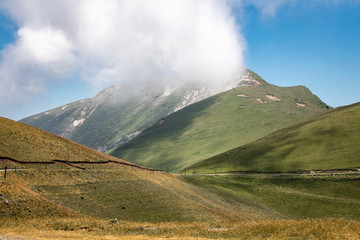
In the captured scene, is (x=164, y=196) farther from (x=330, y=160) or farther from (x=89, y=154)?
(x=330, y=160)

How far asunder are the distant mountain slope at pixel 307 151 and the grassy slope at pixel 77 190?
81.6 m

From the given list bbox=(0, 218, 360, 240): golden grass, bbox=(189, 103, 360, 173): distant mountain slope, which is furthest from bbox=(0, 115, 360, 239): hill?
bbox=(189, 103, 360, 173): distant mountain slope

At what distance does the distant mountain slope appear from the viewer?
5822 inches

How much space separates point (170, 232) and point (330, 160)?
129777 mm

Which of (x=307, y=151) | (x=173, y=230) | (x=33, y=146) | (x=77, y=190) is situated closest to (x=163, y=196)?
(x=77, y=190)

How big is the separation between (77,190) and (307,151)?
138944 millimetres

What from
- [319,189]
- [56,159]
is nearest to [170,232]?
[56,159]

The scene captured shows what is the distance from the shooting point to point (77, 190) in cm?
6112

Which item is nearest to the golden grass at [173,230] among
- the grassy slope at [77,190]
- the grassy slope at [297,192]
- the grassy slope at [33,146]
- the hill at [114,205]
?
the hill at [114,205]

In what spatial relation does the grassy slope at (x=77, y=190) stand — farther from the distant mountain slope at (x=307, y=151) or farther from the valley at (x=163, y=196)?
the distant mountain slope at (x=307, y=151)

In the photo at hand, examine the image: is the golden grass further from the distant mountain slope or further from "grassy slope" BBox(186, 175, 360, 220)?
the distant mountain slope

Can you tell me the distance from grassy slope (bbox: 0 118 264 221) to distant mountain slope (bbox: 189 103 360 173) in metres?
81.6

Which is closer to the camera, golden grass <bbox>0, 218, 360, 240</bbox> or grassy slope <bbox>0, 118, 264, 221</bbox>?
golden grass <bbox>0, 218, 360, 240</bbox>

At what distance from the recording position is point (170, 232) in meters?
41.4
